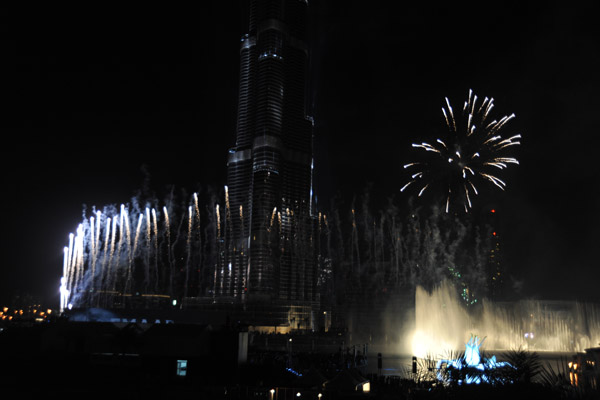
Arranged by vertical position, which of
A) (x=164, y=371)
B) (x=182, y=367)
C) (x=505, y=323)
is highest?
(x=505, y=323)

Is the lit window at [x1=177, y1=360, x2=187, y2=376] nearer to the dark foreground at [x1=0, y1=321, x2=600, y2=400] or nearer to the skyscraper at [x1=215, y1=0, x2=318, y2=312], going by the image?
the dark foreground at [x1=0, y1=321, x2=600, y2=400]

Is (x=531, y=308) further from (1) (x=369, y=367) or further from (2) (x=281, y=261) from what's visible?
(1) (x=369, y=367)

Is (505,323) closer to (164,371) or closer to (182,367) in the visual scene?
(182,367)

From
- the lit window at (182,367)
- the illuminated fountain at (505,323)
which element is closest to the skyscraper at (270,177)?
the illuminated fountain at (505,323)

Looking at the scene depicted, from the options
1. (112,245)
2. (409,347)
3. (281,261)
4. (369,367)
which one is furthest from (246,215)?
(369,367)

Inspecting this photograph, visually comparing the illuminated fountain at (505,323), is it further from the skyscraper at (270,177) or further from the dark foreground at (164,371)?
the dark foreground at (164,371)

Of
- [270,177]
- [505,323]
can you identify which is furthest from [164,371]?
[505,323]


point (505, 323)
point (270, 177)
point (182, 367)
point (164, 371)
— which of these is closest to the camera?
point (164, 371)
